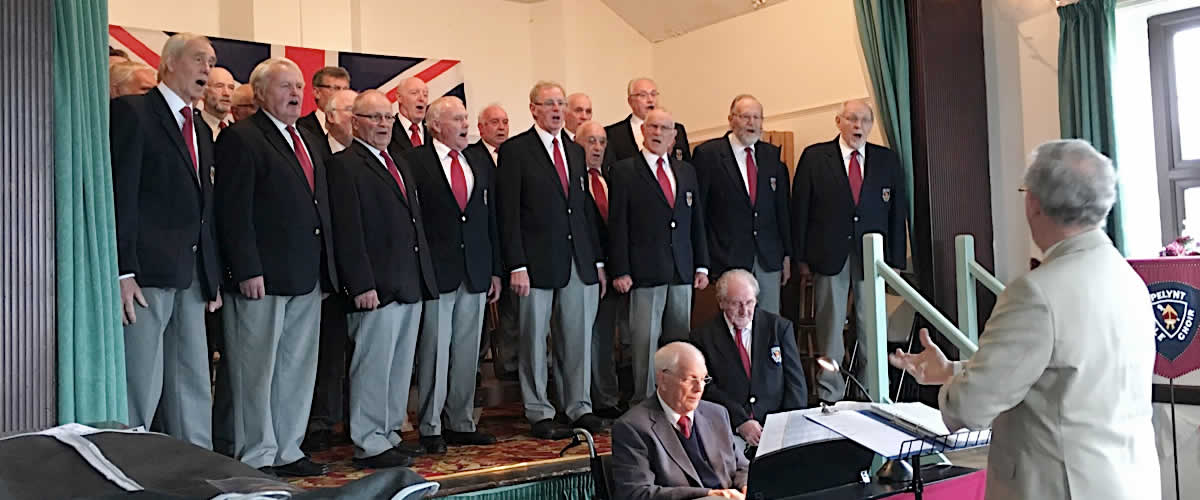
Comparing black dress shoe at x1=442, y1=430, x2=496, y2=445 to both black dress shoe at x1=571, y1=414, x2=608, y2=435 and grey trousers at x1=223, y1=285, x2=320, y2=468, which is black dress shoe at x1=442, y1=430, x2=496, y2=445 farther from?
grey trousers at x1=223, y1=285, x2=320, y2=468

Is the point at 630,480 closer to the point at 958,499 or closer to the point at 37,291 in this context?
the point at 958,499

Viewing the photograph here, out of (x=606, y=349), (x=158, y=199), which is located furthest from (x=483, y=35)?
(x=158, y=199)

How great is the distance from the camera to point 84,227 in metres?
3.43

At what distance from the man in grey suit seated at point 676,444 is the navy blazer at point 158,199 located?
166 centimetres

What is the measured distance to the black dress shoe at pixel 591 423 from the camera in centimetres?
502

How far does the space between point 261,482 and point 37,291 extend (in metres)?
2.36

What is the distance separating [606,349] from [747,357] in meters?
1.09

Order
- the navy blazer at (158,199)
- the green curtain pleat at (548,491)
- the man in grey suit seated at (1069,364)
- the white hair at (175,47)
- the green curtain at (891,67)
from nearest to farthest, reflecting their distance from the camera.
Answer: the man in grey suit seated at (1069,364), the navy blazer at (158,199), the white hair at (175,47), the green curtain pleat at (548,491), the green curtain at (891,67)

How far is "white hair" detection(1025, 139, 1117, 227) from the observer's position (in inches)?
81.5

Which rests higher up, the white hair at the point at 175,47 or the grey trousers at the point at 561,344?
the white hair at the point at 175,47

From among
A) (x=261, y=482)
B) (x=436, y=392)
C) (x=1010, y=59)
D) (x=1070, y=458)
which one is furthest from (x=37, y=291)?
(x=1010, y=59)

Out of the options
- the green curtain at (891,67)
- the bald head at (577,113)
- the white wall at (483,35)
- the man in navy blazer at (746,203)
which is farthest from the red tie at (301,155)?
the white wall at (483,35)

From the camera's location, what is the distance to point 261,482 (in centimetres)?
132

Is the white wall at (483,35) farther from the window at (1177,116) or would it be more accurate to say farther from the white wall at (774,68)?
the window at (1177,116)
